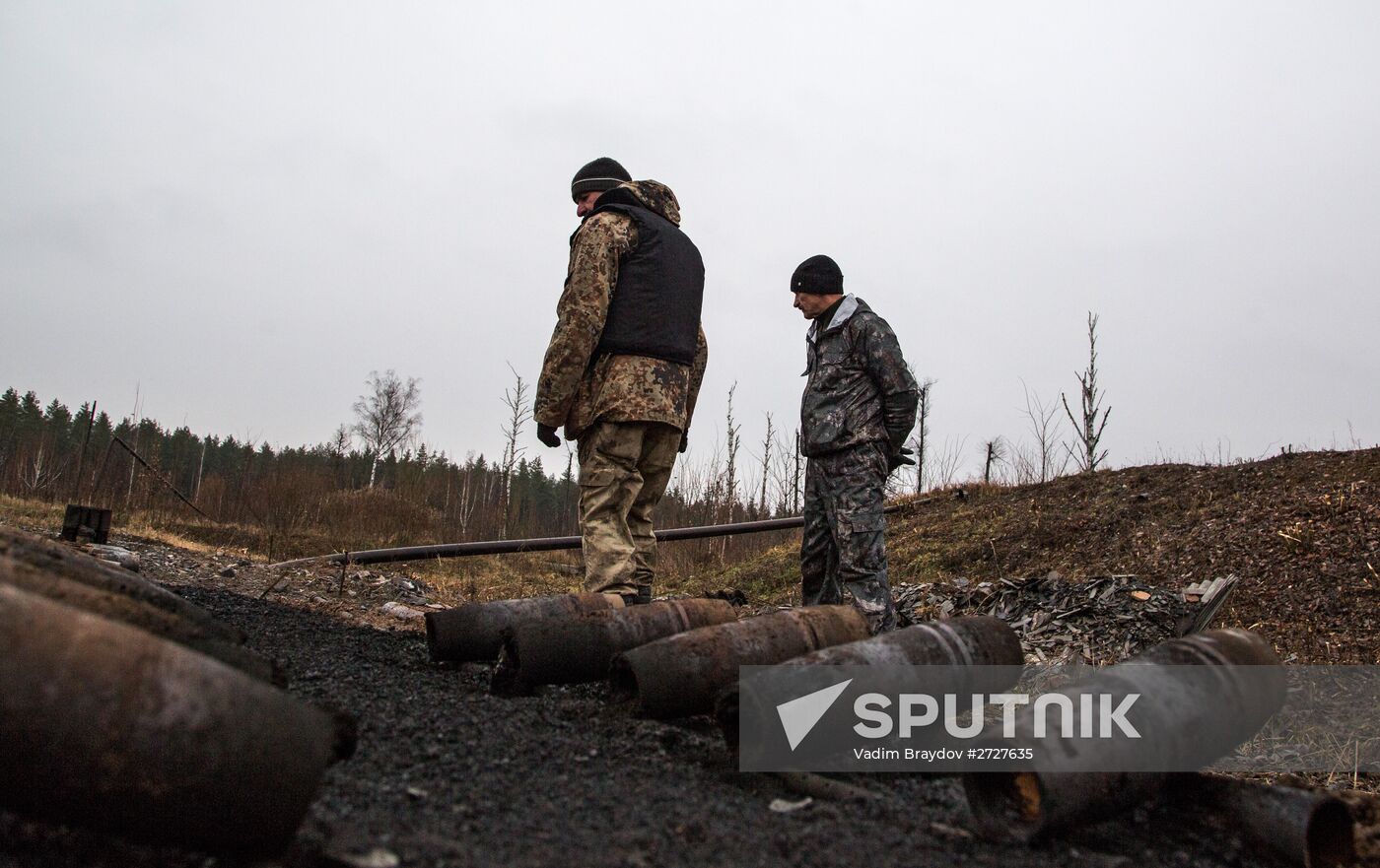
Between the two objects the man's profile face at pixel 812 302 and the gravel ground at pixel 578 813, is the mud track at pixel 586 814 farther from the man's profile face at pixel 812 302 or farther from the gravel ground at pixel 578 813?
the man's profile face at pixel 812 302

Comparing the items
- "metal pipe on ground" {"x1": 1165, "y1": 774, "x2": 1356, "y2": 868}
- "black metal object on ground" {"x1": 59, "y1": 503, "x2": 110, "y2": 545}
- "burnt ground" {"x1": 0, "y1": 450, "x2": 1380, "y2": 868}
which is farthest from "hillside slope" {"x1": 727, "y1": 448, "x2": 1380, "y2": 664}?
"black metal object on ground" {"x1": 59, "y1": 503, "x2": 110, "y2": 545}

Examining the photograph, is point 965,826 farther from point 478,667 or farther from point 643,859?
point 478,667

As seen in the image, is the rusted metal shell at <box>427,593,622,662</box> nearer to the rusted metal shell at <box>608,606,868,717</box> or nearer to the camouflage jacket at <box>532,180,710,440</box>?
the rusted metal shell at <box>608,606,868,717</box>

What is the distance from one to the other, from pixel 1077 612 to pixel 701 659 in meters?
Answer: 4.33

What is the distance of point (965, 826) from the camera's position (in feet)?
6.61

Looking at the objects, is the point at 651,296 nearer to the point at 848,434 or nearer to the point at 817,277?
the point at 817,277

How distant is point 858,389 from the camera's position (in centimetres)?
470

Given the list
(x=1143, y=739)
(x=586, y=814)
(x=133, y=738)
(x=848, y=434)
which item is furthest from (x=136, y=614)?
(x=848, y=434)

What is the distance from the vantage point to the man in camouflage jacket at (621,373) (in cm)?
422

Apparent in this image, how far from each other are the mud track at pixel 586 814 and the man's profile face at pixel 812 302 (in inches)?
109

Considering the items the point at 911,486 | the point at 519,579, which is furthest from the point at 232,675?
the point at 911,486

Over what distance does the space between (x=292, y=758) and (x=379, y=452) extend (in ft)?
135

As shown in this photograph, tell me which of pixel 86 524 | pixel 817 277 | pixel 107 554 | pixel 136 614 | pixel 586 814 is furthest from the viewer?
pixel 86 524

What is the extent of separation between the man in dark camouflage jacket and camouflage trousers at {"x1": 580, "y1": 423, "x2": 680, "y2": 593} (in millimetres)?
917
